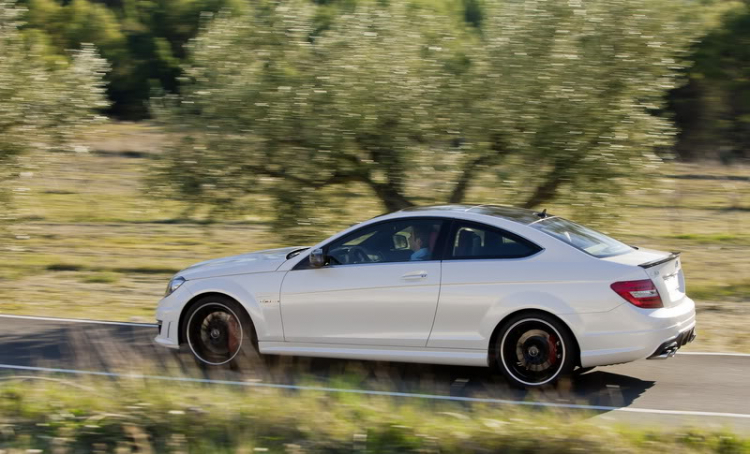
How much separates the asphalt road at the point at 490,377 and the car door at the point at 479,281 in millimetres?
475

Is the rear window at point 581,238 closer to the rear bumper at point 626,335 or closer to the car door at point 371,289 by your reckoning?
the rear bumper at point 626,335

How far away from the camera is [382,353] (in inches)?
314

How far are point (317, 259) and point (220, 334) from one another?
3.81 feet

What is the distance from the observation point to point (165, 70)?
48.2m

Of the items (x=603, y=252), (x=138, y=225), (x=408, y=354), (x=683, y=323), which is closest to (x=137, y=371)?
(x=408, y=354)

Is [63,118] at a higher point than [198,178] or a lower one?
higher

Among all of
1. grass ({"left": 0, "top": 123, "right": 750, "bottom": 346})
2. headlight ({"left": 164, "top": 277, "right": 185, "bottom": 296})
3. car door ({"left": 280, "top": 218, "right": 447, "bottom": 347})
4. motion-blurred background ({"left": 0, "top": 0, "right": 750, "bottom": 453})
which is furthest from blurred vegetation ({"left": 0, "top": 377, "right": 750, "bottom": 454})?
grass ({"left": 0, "top": 123, "right": 750, "bottom": 346})

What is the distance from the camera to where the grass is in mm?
12703

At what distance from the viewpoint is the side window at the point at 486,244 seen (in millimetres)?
7785

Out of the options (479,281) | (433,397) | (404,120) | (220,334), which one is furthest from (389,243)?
(404,120)

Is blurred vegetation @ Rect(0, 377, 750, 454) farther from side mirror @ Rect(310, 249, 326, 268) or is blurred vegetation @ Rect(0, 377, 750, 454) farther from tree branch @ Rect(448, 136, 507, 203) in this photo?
tree branch @ Rect(448, 136, 507, 203)

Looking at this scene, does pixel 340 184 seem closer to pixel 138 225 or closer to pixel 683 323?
pixel 683 323

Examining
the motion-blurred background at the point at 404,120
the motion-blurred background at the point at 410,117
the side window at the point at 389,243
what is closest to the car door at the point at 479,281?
the side window at the point at 389,243

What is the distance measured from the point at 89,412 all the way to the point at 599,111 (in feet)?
25.2
